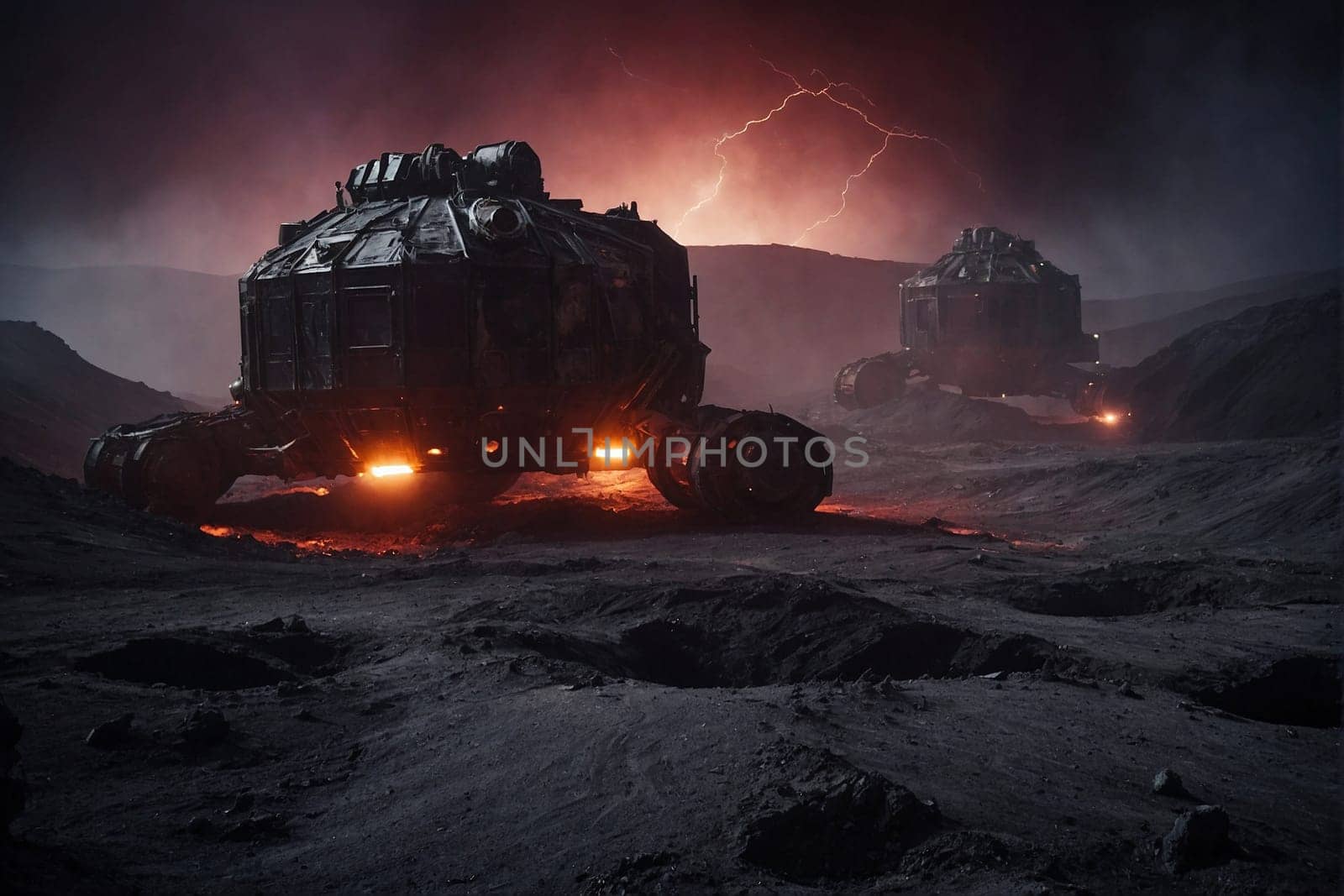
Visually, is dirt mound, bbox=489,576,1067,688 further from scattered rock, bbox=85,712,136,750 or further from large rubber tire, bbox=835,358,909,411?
large rubber tire, bbox=835,358,909,411

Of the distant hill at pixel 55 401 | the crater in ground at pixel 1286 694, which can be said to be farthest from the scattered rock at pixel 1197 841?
the distant hill at pixel 55 401

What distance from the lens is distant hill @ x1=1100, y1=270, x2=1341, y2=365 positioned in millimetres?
50938

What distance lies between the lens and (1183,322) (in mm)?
52781

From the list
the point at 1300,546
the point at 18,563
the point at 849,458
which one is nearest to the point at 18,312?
the point at 849,458

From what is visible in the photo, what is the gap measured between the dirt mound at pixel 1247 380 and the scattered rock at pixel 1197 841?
16.6 metres

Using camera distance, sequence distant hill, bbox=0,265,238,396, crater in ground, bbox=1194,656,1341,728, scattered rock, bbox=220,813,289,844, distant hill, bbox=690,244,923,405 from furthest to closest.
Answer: distant hill, bbox=690,244,923,405 < distant hill, bbox=0,265,238,396 < crater in ground, bbox=1194,656,1341,728 < scattered rock, bbox=220,813,289,844

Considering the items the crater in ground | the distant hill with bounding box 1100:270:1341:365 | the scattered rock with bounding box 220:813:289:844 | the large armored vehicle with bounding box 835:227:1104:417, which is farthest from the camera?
the distant hill with bounding box 1100:270:1341:365

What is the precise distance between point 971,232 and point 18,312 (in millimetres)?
35137

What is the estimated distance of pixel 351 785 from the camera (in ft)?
14.8

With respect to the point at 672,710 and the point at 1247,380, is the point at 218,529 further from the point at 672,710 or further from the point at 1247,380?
the point at 1247,380

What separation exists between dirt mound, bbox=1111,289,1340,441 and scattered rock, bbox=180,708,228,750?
18.0 meters

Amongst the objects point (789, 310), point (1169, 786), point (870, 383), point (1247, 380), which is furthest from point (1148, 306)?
point (1169, 786)

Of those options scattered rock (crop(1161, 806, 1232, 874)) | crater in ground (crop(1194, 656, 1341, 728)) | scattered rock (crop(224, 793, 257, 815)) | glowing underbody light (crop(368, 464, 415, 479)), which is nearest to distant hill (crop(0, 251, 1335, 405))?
glowing underbody light (crop(368, 464, 415, 479))

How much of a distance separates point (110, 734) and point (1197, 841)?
4206 millimetres
